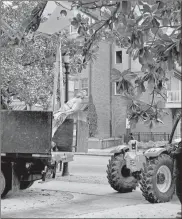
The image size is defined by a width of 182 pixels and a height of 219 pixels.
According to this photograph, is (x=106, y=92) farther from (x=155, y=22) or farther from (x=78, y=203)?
(x=155, y=22)

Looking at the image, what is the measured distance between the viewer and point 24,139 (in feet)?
29.3

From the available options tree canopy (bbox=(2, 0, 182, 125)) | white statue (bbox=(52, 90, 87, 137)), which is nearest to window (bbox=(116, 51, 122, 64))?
white statue (bbox=(52, 90, 87, 137))

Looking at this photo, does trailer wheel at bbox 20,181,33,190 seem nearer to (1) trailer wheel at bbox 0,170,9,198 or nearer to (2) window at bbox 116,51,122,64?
(1) trailer wheel at bbox 0,170,9,198

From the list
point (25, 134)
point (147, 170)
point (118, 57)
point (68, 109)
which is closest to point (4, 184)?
point (25, 134)

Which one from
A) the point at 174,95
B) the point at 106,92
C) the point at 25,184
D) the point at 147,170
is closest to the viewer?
the point at 147,170

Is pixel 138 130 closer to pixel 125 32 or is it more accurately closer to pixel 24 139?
pixel 24 139

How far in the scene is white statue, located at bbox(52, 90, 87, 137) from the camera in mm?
9672

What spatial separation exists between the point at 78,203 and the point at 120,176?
5.41ft

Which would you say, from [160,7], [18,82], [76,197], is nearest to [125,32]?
[160,7]

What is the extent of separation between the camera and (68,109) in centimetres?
1002

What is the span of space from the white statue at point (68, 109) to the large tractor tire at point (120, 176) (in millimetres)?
1393

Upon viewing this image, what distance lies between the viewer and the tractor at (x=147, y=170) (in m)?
8.30

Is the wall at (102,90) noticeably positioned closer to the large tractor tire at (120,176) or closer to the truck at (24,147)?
the large tractor tire at (120,176)

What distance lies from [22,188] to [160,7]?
22.6ft
